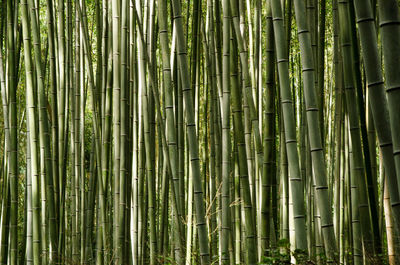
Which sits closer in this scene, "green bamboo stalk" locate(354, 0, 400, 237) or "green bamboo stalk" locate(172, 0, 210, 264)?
"green bamboo stalk" locate(354, 0, 400, 237)

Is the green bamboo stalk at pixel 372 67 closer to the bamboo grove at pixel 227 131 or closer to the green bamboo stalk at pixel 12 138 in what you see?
the bamboo grove at pixel 227 131

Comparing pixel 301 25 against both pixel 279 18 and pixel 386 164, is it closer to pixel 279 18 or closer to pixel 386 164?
pixel 279 18

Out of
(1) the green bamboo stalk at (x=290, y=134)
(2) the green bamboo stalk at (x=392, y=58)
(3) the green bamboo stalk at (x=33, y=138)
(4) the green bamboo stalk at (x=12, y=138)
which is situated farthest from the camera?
(4) the green bamboo stalk at (x=12, y=138)

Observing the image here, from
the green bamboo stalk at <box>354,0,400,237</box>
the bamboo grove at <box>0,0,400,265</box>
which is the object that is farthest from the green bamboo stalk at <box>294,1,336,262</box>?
the green bamboo stalk at <box>354,0,400,237</box>

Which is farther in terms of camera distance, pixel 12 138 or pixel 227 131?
pixel 12 138

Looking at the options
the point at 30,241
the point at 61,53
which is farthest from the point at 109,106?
the point at 30,241

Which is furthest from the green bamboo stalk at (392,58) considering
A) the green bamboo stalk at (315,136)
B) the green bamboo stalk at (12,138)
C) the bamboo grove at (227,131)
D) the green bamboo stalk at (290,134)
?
the green bamboo stalk at (12,138)

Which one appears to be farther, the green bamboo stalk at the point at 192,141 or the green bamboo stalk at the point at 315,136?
the green bamboo stalk at the point at 192,141

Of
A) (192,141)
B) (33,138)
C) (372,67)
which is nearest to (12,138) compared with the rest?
(33,138)

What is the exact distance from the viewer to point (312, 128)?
1.51m

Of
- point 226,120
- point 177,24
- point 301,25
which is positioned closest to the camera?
point 301,25

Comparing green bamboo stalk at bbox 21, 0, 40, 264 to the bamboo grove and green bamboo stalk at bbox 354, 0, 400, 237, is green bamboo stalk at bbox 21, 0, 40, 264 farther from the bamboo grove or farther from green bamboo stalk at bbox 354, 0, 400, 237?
green bamboo stalk at bbox 354, 0, 400, 237

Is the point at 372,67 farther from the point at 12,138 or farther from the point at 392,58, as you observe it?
the point at 12,138

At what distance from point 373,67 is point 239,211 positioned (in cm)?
260
